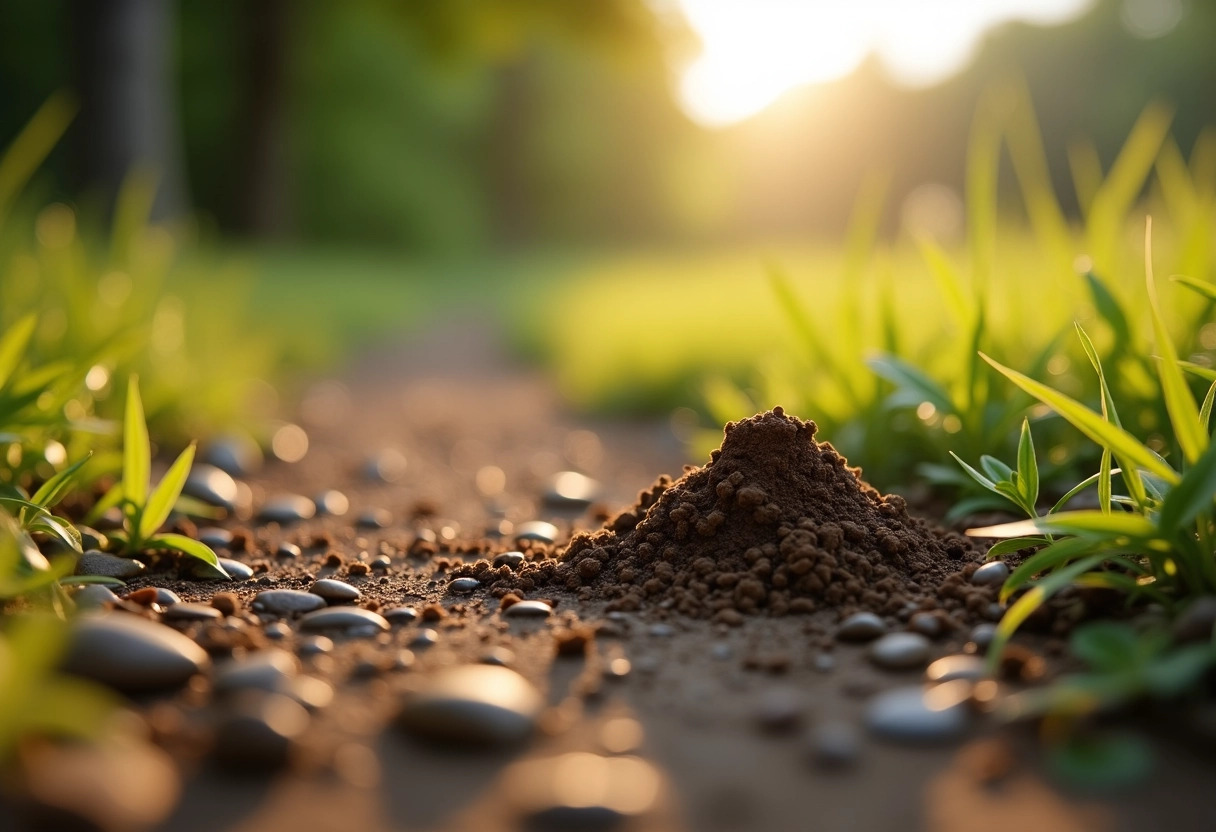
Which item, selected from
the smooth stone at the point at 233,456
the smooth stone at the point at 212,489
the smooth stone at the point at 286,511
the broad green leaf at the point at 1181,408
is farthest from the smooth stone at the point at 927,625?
the smooth stone at the point at 233,456

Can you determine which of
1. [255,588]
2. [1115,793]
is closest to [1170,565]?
[1115,793]

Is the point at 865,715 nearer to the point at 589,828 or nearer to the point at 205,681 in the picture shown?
the point at 589,828

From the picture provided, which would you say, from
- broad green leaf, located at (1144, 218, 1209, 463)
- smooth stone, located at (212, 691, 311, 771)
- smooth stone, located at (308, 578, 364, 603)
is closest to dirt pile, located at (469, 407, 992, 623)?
smooth stone, located at (308, 578, 364, 603)

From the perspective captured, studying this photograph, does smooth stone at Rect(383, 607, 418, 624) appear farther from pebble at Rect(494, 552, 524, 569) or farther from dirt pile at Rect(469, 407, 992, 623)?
pebble at Rect(494, 552, 524, 569)

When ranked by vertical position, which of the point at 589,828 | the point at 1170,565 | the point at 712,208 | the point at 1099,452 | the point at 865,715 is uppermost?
the point at 712,208

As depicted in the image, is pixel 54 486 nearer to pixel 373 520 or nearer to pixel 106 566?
pixel 106 566
